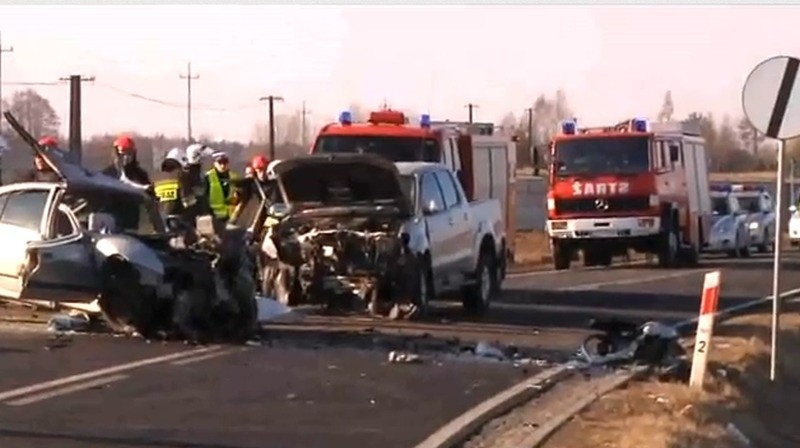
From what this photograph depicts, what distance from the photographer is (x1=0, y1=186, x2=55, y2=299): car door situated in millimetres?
16469

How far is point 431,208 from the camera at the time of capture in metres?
20.6

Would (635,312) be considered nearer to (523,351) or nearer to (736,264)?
(523,351)

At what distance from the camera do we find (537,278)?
3097 cm

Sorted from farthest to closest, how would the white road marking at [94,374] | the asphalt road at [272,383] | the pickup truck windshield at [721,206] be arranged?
the pickup truck windshield at [721,206] < the white road marking at [94,374] < the asphalt road at [272,383]

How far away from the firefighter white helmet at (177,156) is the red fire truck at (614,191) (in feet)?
48.6

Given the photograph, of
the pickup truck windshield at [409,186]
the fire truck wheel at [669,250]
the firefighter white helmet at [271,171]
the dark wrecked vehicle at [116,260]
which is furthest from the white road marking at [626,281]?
the dark wrecked vehicle at [116,260]

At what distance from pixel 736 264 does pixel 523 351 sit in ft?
74.4

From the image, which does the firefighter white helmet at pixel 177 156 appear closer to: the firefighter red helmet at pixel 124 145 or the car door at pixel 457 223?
the firefighter red helmet at pixel 124 145

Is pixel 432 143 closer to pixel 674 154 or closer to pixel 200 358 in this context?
pixel 674 154

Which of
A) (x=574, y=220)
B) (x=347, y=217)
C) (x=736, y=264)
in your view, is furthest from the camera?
(x=736, y=264)

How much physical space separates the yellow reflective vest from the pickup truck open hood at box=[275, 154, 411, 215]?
74 cm

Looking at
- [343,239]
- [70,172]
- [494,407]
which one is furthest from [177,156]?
[494,407]

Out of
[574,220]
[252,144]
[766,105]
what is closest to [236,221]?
[766,105]

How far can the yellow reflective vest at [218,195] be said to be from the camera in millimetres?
20438
